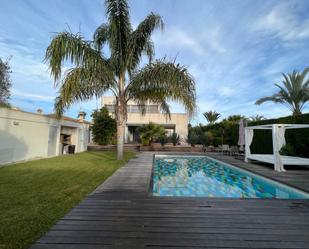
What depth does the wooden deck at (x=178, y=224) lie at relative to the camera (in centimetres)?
237

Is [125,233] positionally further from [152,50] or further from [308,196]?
[152,50]

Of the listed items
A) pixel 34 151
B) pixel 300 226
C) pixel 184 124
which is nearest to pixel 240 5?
pixel 300 226

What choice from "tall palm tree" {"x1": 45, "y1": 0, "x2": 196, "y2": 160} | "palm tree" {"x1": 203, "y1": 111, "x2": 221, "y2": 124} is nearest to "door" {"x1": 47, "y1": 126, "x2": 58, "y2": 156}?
"tall palm tree" {"x1": 45, "y1": 0, "x2": 196, "y2": 160}

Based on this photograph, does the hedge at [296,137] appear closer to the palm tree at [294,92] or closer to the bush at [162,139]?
the palm tree at [294,92]

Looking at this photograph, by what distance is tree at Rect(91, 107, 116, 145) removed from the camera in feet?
57.7

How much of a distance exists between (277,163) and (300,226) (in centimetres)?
573

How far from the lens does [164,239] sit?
2.44 meters

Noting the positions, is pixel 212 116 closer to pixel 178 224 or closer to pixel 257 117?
pixel 257 117

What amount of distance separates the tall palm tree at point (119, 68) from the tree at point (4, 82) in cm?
776

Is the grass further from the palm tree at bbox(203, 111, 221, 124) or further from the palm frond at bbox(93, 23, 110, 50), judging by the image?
the palm tree at bbox(203, 111, 221, 124)

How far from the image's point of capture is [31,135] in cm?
1136

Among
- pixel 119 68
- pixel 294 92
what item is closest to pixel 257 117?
pixel 294 92

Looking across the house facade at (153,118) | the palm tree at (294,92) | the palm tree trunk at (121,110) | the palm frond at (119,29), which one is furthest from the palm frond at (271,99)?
the palm frond at (119,29)

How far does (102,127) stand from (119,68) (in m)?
9.90
